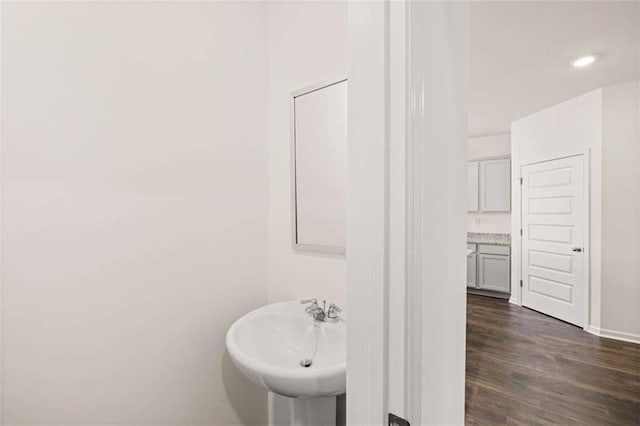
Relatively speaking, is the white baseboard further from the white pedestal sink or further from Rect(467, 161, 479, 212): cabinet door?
the white pedestal sink

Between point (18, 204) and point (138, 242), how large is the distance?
1.18ft

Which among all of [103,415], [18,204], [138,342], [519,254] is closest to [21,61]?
[18,204]

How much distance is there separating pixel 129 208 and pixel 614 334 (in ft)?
14.5

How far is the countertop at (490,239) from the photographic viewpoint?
4.68m

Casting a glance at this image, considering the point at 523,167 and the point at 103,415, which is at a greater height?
the point at 523,167

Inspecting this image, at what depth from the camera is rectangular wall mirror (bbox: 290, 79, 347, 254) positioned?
133 centimetres

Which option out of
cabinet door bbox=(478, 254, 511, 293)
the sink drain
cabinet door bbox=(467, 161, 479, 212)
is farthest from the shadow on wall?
cabinet door bbox=(467, 161, 479, 212)

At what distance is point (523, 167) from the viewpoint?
4.19 meters

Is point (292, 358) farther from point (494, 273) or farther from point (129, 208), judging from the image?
point (494, 273)

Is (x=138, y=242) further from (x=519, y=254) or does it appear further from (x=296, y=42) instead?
(x=519, y=254)

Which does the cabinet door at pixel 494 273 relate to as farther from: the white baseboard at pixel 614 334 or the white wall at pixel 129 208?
the white wall at pixel 129 208

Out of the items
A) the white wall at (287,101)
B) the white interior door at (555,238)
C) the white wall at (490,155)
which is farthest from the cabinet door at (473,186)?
the white wall at (287,101)

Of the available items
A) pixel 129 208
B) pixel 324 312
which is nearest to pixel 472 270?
pixel 324 312

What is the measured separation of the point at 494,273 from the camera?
15.4 feet
